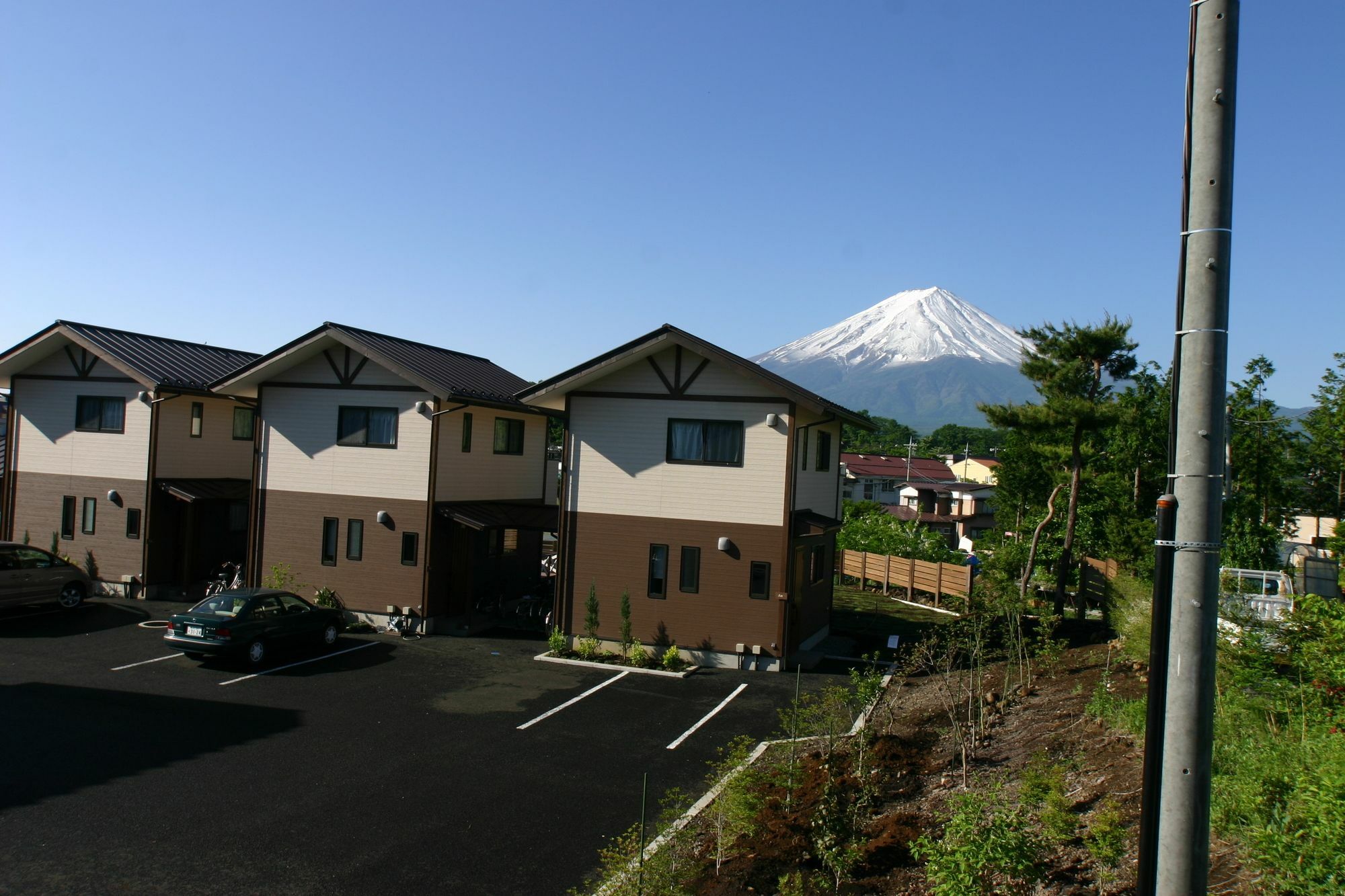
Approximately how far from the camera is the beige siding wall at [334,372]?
790 inches

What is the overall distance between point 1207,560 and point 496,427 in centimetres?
2011

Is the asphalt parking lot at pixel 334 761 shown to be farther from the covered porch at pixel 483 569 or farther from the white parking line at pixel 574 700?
the covered porch at pixel 483 569

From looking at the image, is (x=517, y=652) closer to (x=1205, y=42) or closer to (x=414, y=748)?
(x=414, y=748)

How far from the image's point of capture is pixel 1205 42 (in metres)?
4.06

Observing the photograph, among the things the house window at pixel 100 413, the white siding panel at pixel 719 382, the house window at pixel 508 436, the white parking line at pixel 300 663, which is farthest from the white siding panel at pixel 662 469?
the house window at pixel 100 413

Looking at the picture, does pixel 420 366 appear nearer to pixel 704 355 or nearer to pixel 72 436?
pixel 704 355

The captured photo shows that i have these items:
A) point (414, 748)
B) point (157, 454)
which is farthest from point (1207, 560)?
point (157, 454)

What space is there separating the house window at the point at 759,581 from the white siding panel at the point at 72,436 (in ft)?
54.1

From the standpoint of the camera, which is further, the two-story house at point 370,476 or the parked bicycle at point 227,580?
the parked bicycle at point 227,580

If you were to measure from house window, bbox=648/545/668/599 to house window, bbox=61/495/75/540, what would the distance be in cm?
1671

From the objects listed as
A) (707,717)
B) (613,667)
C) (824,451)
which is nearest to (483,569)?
(613,667)

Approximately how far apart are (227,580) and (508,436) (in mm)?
8357

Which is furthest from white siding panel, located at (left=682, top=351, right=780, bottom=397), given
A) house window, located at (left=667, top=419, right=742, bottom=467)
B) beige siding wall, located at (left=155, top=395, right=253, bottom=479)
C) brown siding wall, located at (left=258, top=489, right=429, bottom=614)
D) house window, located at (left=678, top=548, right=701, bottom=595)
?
beige siding wall, located at (left=155, top=395, right=253, bottom=479)

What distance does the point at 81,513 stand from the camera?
23188mm
